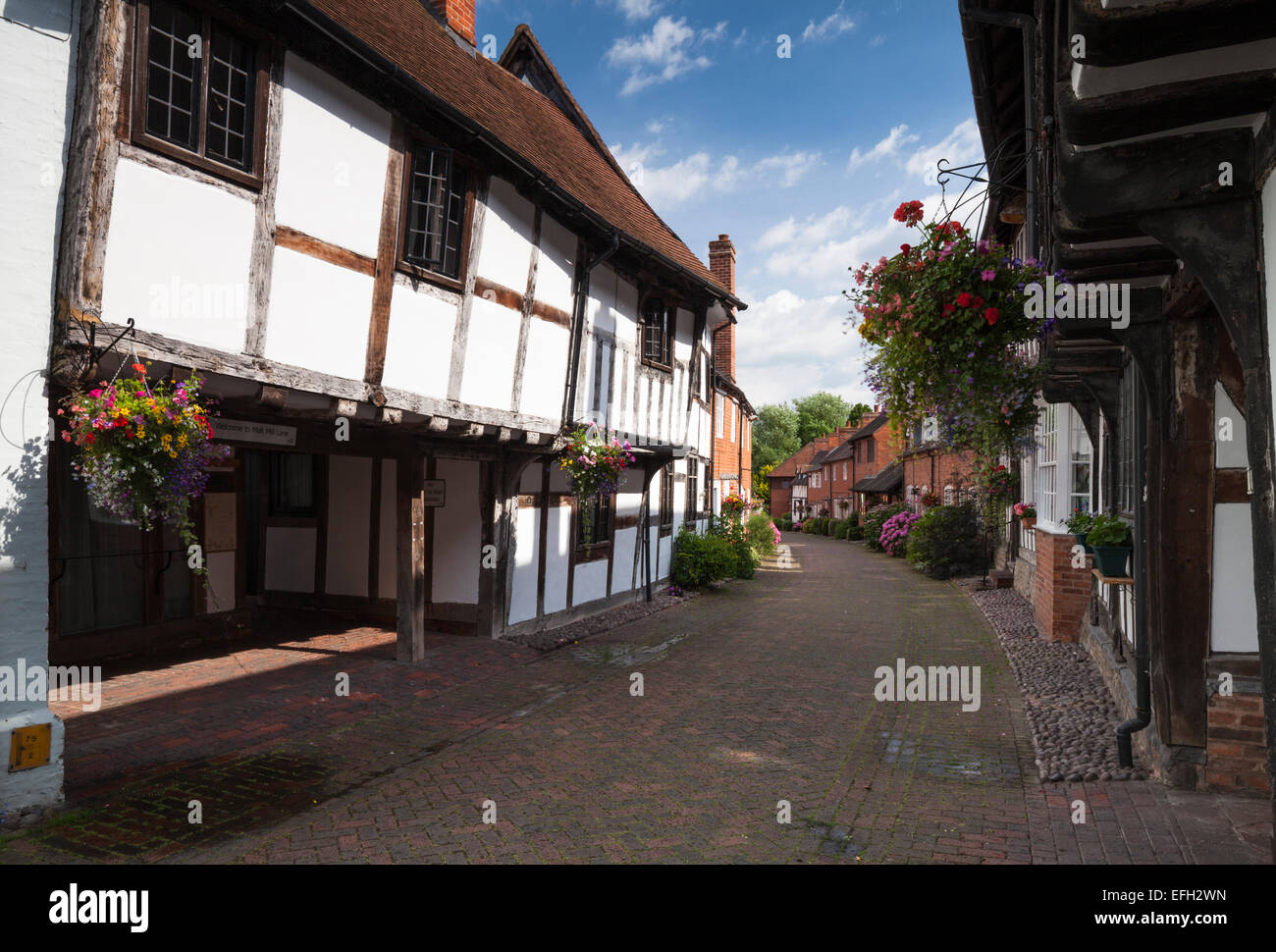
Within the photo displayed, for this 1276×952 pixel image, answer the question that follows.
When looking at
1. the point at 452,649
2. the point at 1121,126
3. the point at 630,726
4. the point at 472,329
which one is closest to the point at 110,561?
the point at 452,649

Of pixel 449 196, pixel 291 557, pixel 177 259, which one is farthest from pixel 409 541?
pixel 177 259

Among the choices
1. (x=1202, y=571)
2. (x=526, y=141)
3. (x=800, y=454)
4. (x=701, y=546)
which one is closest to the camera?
(x=1202, y=571)

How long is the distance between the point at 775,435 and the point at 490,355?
2945 inches

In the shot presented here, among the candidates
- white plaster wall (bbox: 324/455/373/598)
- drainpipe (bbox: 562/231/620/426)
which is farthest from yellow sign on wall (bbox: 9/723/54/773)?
drainpipe (bbox: 562/231/620/426)

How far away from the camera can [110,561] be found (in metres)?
8.54

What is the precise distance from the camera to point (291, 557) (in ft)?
38.2

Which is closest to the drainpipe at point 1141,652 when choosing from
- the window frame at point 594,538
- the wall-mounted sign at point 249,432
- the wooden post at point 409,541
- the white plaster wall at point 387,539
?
the wooden post at point 409,541

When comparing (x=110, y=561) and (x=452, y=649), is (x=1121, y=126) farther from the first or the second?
(x=110, y=561)

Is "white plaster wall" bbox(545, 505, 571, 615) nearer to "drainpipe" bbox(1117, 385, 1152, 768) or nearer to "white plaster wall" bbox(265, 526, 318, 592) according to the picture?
"white plaster wall" bbox(265, 526, 318, 592)

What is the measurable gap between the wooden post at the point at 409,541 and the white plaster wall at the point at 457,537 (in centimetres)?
157

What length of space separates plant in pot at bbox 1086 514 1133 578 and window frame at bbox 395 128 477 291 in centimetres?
633

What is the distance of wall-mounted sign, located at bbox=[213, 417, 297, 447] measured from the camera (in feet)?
23.3

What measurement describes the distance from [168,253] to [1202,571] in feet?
22.9

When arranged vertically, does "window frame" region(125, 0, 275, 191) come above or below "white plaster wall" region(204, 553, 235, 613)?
above
